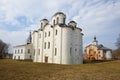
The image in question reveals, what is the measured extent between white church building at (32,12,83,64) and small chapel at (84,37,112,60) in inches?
785

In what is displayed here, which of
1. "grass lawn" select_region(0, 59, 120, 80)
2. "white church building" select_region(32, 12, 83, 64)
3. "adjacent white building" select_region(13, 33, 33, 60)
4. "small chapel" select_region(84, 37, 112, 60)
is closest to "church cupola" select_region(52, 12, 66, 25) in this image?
"white church building" select_region(32, 12, 83, 64)

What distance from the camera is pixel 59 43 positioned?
1628 inches

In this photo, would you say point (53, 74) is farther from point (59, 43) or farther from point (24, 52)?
point (24, 52)

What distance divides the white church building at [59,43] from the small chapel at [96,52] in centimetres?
1993

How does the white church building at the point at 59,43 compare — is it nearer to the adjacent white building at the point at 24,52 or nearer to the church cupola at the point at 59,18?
the church cupola at the point at 59,18

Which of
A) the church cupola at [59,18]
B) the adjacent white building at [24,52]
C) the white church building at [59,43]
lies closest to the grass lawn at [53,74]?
the white church building at [59,43]

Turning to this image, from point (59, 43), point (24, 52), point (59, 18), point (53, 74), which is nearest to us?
point (53, 74)

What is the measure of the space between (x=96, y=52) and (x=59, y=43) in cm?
2715

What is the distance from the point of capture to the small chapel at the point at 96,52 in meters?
64.1

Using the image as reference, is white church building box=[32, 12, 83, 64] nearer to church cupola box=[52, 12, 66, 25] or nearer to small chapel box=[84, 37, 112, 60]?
church cupola box=[52, 12, 66, 25]


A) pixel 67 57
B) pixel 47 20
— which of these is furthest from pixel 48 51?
pixel 47 20

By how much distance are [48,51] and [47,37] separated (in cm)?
386

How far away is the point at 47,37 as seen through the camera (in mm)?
46531

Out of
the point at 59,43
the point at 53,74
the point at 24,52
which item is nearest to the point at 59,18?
the point at 59,43
